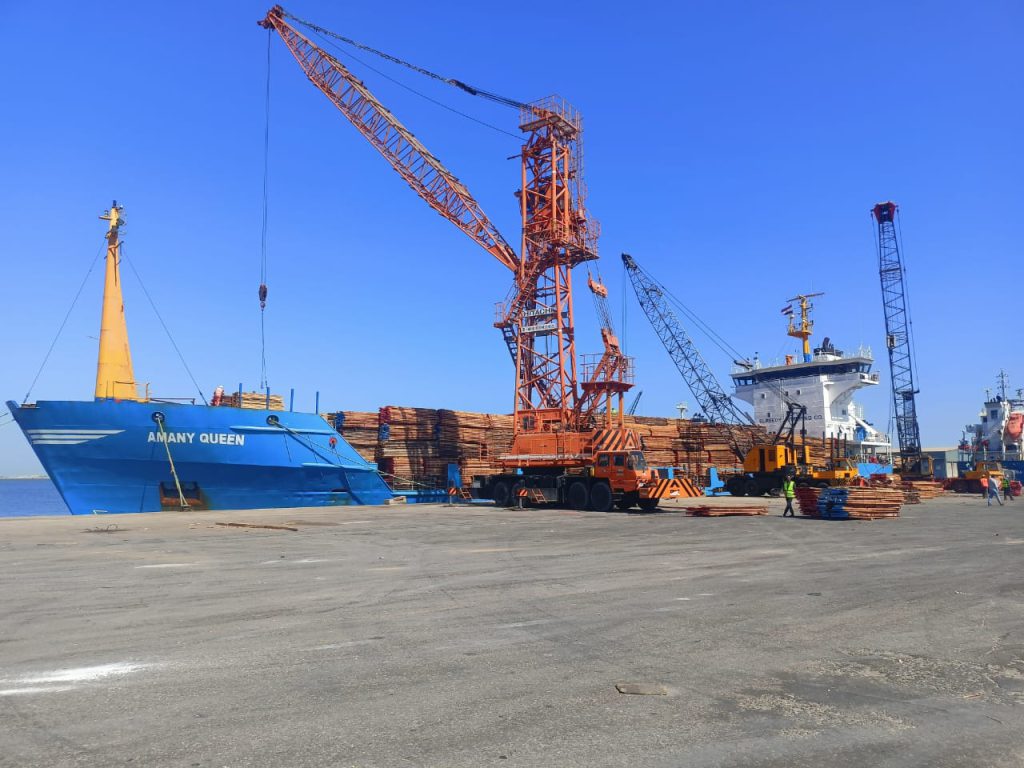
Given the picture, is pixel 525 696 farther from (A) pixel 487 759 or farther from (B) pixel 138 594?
(B) pixel 138 594

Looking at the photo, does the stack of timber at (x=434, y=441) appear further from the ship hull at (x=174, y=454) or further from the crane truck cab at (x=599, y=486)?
the crane truck cab at (x=599, y=486)

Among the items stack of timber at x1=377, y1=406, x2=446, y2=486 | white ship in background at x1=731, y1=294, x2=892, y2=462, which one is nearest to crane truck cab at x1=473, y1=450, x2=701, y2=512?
stack of timber at x1=377, y1=406, x2=446, y2=486

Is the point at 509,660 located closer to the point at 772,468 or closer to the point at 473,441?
the point at 473,441

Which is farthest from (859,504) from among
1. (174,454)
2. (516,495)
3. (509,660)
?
(174,454)

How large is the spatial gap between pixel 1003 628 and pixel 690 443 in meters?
37.8

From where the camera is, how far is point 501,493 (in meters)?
30.7

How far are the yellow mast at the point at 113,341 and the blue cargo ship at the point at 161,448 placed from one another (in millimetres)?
38

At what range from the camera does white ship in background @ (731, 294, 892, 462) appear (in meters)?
52.5

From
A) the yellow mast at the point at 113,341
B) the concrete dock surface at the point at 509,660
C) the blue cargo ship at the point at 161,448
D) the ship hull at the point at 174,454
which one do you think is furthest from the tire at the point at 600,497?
the yellow mast at the point at 113,341

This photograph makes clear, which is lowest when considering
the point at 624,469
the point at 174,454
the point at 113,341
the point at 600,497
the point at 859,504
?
the point at 859,504

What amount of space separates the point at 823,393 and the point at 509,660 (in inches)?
2068

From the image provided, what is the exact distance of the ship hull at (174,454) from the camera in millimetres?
23672

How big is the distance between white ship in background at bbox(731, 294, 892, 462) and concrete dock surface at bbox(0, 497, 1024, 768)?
140ft

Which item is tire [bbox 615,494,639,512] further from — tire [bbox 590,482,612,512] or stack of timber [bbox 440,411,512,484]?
stack of timber [bbox 440,411,512,484]
